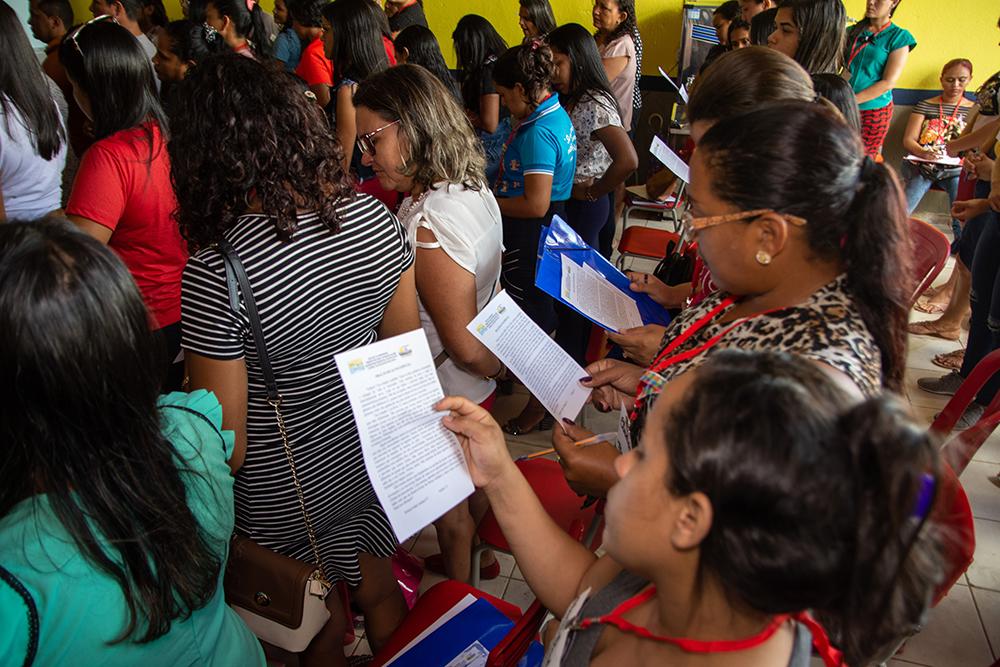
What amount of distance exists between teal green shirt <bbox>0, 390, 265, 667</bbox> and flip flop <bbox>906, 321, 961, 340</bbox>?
14.6 feet

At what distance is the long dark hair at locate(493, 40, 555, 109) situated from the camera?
8.94ft

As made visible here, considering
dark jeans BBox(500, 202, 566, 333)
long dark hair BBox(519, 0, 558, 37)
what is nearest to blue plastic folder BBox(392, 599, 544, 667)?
dark jeans BBox(500, 202, 566, 333)

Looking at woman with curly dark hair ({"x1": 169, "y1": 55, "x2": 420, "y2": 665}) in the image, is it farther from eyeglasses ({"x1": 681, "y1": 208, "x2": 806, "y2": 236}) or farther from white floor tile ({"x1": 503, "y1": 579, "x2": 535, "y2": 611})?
white floor tile ({"x1": 503, "y1": 579, "x2": 535, "y2": 611})

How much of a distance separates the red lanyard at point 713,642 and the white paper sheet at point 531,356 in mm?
590

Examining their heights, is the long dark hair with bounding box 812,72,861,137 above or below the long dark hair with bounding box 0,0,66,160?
below

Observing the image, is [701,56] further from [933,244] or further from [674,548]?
[674,548]

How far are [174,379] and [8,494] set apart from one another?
1866 mm

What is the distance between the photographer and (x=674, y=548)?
80 centimetres

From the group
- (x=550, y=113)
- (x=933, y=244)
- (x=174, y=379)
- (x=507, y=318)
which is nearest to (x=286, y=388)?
(x=507, y=318)

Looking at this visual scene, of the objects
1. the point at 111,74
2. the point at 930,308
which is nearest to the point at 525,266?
the point at 111,74

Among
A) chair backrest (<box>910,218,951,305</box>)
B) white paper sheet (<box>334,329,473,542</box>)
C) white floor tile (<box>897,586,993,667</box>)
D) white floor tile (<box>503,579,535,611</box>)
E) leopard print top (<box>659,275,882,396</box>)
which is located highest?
leopard print top (<box>659,275,882,396</box>)

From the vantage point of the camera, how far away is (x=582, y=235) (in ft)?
11.7

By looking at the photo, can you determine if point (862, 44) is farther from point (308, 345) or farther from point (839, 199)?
point (308, 345)

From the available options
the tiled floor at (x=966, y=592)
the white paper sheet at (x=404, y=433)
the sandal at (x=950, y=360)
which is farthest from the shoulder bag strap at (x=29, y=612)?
the sandal at (x=950, y=360)
